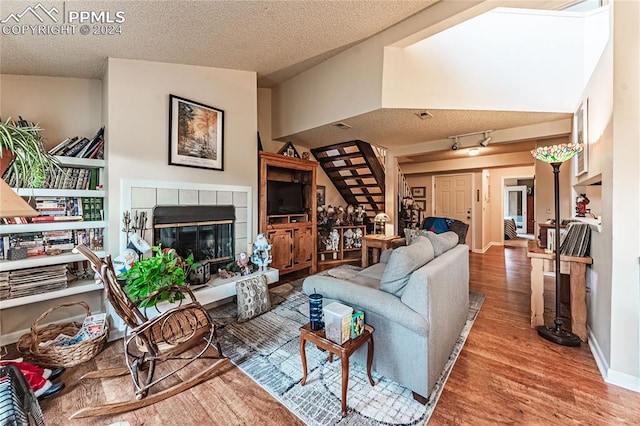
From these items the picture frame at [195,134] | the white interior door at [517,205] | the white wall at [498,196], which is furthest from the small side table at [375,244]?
the white interior door at [517,205]

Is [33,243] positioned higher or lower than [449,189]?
lower

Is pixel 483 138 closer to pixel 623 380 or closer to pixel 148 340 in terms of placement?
pixel 623 380

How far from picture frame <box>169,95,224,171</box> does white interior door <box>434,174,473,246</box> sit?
19.8ft

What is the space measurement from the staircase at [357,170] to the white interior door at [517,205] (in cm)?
728

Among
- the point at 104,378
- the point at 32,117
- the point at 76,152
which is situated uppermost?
the point at 32,117

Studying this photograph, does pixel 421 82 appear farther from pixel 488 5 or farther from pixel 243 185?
pixel 243 185

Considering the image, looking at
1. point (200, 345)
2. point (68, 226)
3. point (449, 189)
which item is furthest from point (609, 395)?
point (449, 189)

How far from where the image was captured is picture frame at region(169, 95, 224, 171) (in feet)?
9.39

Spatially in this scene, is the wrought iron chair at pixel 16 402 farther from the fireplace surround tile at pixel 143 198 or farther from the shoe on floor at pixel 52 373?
the fireplace surround tile at pixel 143 198

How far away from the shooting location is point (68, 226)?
2336mm

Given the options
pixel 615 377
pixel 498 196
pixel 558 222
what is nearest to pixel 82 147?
pixel 558 222

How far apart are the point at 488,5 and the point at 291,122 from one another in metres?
2.80

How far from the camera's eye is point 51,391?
→ 5.44 ft

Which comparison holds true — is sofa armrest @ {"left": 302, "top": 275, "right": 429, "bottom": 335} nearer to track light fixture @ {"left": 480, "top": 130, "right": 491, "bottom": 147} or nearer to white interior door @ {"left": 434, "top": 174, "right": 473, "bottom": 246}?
track light fixture @ {"left": 480, "top": 130, "right": 491, "bottom": 147}
